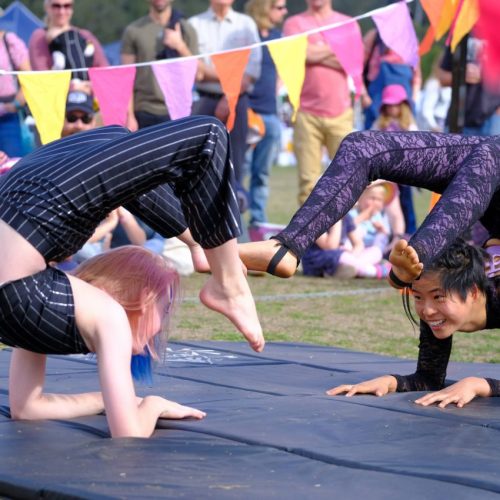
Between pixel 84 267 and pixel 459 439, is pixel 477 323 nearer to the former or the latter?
pixel 459 439

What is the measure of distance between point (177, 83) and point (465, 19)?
5.72 ft

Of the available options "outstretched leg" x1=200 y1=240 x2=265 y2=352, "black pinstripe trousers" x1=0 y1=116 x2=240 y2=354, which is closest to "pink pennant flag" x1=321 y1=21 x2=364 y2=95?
"outstretched leg" x1=200 y1=240 x2=265 y2=352

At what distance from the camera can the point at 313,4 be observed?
26.2 feet

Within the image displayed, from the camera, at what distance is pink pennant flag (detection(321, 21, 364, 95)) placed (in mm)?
6918

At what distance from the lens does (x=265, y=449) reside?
2877mm

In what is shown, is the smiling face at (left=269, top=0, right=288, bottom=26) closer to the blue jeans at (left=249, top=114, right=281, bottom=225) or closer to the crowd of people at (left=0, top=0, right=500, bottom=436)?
the blue jeans at (left=249, top=114, right=281, bottom=225)

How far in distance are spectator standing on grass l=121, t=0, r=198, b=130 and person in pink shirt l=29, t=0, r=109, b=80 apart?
0.48m

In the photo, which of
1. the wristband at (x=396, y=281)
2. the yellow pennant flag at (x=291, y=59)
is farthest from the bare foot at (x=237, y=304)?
the yellow pennant flag at (x=291, y=59)

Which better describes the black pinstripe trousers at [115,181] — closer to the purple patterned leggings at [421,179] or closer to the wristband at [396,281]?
the purple patterned leggings at [421,179]

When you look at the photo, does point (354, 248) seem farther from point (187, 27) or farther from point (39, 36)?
point (39, 36)

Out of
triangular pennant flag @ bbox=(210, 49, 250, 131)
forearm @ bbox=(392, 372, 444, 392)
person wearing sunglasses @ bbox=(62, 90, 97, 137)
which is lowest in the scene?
forearm @ bbox=(392, 372, 444, 392)

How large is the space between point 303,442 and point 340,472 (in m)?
0.29

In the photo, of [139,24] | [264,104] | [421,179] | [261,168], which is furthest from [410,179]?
[261,168]

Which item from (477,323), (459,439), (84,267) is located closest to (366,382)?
(477,323)
